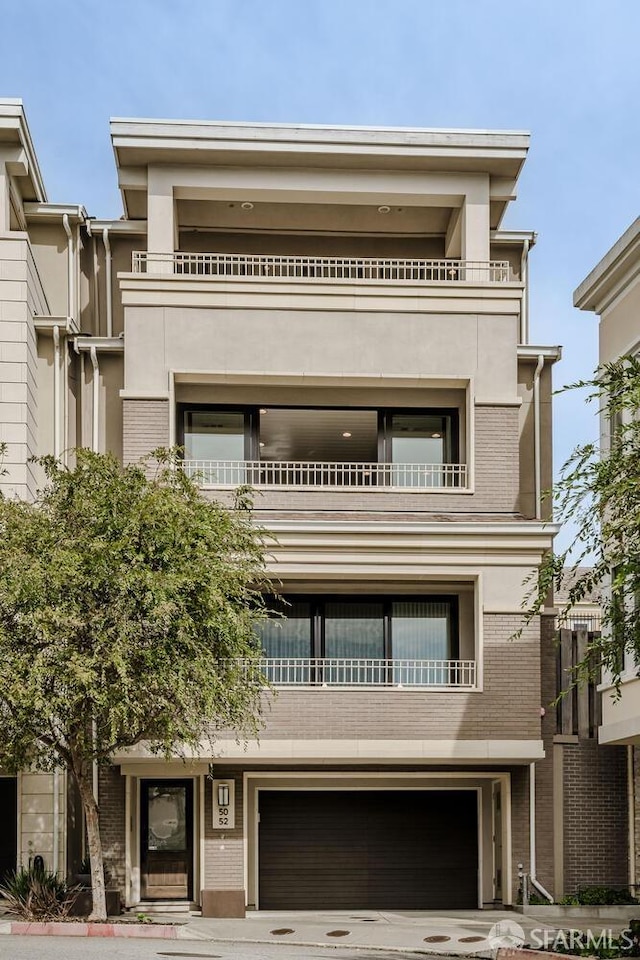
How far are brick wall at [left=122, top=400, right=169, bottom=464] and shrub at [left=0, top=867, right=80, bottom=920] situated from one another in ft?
25.8

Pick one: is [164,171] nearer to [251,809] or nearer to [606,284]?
[606,284]

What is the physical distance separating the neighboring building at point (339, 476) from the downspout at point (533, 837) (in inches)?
2.4

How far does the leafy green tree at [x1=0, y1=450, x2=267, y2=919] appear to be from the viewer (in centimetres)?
1975

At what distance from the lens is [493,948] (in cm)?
1992

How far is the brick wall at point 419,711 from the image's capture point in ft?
81.9

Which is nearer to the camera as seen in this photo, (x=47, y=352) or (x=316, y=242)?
(x=47, y=352)

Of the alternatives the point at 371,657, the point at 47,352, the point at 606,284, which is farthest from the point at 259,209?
the point at 371,657

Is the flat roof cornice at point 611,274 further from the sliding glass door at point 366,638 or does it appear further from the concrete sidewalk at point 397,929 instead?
the concrete sidewalk at point 397,929

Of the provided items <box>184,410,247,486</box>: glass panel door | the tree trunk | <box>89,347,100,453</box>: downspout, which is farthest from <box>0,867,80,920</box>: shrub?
<box>184,410,247,486</box>: glass panel door

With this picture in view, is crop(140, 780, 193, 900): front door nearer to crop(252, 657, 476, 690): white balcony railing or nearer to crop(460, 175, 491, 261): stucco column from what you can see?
crop(252, 657, 476, 690): white balcony railing

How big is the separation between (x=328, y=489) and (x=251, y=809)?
6.46m

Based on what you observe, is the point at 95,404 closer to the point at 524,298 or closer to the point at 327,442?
the point at 327,442

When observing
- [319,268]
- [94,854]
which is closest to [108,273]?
[319,268]

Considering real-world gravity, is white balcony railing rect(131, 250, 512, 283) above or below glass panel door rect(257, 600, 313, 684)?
above
